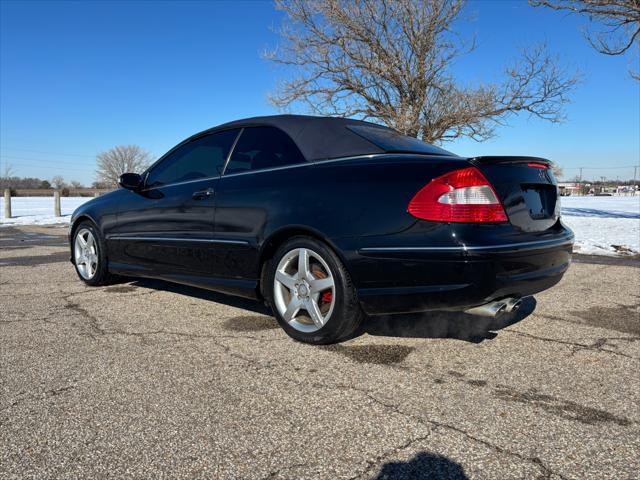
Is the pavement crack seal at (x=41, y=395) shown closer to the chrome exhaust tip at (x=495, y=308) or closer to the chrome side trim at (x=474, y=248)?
the chrome side trim at (x=474, y=248)

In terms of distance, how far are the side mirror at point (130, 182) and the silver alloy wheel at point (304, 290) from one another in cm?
196

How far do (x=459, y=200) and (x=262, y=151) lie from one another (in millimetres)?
1577

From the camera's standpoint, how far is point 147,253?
4355mm

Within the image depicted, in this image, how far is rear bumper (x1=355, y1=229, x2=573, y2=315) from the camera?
8.43 ft

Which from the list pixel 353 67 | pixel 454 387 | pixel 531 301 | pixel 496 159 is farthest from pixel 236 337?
pixel 353 67

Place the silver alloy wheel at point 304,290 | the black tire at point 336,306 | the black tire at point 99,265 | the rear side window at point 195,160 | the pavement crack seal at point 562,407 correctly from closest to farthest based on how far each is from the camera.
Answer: the pavement crack seal at point 562,407 < the black tire at point 336,306 < the silver alloy wheel at point 304,290 < the rear side window at point 195,160 < the black tire at point 99,265

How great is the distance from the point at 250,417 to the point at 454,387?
1.04 m

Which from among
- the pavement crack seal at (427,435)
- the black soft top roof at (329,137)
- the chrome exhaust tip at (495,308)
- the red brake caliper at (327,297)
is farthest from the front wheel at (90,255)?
the chrome exhaust tip at (495,308)

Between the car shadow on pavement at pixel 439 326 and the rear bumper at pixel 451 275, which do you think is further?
the car shadow on pavement at pixel 439 326

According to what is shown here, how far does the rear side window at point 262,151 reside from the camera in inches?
135

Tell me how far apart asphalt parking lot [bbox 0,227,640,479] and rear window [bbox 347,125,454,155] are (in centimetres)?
125

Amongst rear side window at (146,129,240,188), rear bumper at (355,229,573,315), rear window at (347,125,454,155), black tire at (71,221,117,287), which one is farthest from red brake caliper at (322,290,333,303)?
black tire at (71,221,117,287)

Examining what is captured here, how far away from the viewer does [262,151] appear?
3.62 m

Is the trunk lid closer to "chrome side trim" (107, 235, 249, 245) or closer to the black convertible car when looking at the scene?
the black convertible car
